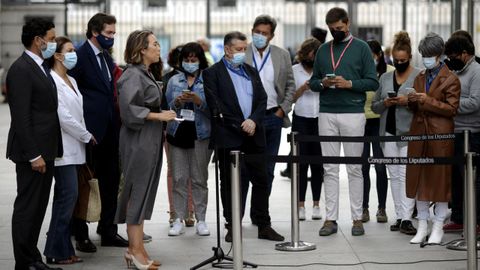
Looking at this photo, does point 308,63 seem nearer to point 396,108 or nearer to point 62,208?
point 396,108

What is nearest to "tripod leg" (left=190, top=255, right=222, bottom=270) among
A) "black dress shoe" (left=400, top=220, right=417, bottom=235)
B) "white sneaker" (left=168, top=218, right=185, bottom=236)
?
"white sneaker" (left=168, top=218, right=185, bottom=236)

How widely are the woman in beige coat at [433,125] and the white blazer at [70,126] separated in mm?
2954

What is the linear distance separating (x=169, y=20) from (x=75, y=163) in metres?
23.3

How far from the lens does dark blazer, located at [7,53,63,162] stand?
8.70 m

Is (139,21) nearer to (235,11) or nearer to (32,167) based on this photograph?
(235,11)

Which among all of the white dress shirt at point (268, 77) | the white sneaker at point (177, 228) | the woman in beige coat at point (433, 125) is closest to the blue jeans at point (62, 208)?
the white sneaker at point (177, 228)

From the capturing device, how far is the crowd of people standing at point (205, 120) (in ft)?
29.6

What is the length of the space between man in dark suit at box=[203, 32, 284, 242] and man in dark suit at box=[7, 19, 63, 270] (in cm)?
180

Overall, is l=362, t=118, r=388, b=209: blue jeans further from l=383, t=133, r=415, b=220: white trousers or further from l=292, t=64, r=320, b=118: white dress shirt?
l=292, t=64, r=320, b=118: white dress shirt

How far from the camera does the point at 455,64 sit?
35.1ft

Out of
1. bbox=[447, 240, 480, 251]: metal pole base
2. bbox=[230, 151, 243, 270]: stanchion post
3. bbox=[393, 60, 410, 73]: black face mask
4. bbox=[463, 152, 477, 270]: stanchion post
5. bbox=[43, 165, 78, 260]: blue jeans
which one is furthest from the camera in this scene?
bbox=[393, 60, 410, 73]: black face mask

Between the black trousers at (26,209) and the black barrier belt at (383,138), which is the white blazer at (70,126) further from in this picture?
the black barrier belt at (383,138)

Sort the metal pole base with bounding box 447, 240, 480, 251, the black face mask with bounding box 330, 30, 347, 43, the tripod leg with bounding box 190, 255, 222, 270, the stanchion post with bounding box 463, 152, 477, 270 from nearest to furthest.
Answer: the stanchion post with bounding box 463, 152, 477, 270, the tripod leg with bounding box 190, 255, 222, 270, the metal pole base with bounding box 447, 240, 480, 251, the black face mask with bounding box 330, 30, 347, 43

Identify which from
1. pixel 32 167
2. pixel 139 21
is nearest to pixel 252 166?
pixel 32 167
